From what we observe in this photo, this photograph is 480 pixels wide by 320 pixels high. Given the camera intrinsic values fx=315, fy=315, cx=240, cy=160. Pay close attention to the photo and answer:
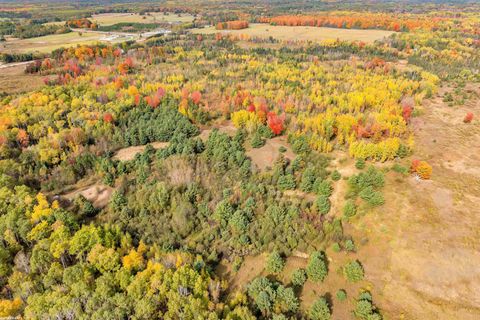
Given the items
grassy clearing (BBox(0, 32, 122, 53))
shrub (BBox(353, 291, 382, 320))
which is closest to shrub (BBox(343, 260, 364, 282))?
shrub (BBox(353, 291, 382, 320))

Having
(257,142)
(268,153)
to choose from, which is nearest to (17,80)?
(257,142)

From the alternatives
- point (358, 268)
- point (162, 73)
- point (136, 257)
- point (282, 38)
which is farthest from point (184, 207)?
point (282, 38)

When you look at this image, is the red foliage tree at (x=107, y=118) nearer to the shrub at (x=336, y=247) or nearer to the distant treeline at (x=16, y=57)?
the shrub at (x=336, y=247)

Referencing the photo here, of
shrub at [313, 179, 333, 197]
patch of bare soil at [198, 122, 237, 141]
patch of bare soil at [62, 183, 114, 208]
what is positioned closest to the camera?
shrub at [313, 179, 333, 197]

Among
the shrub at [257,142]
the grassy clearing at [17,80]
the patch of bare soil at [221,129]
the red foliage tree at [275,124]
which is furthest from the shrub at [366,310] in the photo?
the grassy clearing at [17,80]

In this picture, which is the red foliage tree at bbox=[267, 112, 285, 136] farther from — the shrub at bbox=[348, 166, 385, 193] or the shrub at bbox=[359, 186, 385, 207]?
the shrub at bbox=[359, 186, 385, 207]

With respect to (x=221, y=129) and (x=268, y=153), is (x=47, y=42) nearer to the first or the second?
(x=221, y=129)
